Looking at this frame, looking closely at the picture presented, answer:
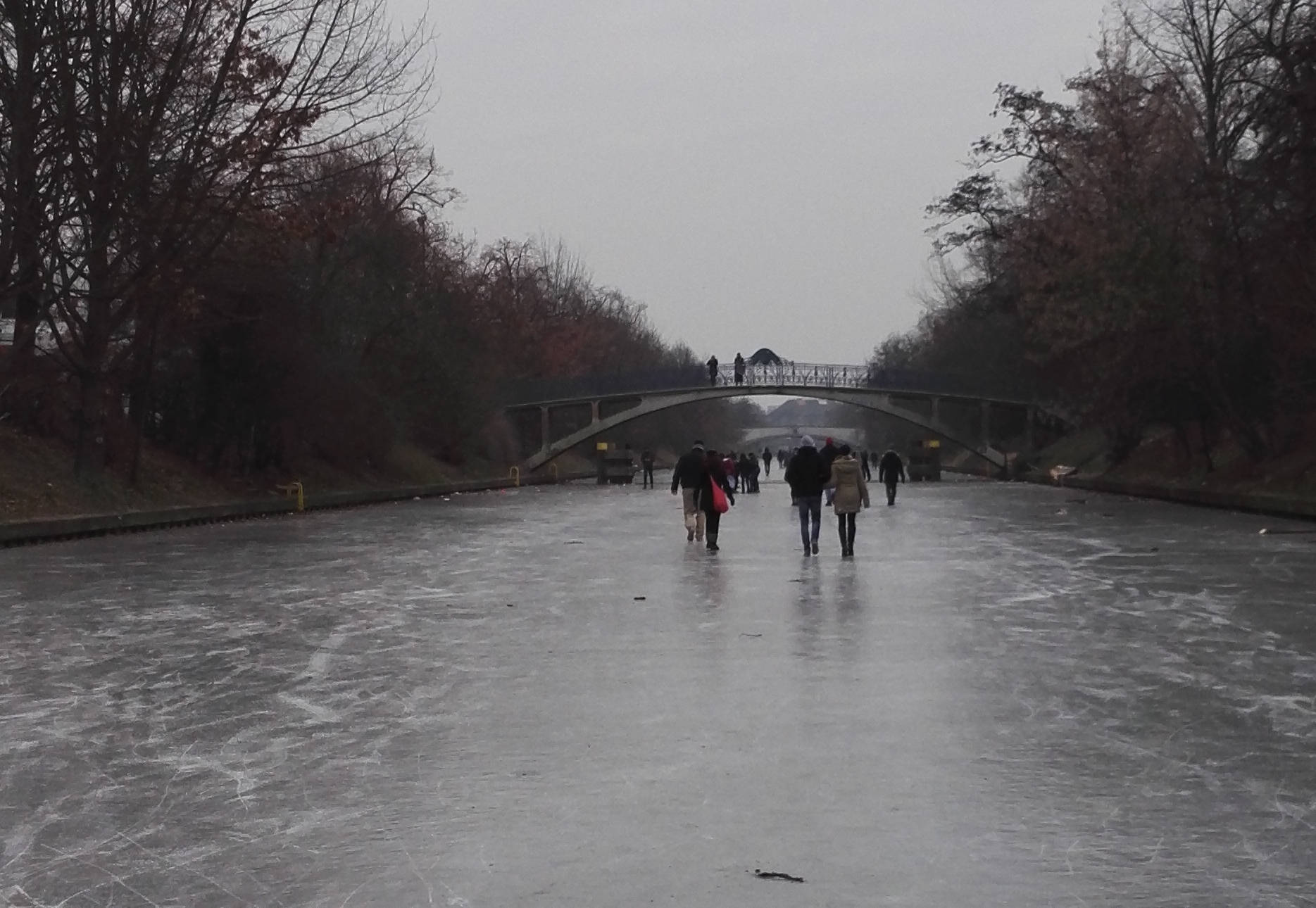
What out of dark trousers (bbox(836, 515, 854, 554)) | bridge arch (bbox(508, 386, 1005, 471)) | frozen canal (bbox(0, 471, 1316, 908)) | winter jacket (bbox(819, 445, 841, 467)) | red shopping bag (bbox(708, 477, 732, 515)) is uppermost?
bridge arch (bbox(508, 386, 1005, 471))

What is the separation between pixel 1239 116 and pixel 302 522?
31.0 m

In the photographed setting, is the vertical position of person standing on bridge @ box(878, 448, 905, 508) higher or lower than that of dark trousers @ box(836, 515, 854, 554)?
higher

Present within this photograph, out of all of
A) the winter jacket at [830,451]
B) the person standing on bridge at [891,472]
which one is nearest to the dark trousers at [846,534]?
the winter jacket at [830,451]

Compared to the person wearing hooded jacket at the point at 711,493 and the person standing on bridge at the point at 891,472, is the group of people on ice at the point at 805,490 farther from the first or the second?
the person standing on bridge at the point at 891,472

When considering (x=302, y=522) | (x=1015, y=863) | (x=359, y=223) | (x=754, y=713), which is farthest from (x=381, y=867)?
(x=359, y=223)

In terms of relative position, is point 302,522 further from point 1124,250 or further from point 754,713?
point 754,713

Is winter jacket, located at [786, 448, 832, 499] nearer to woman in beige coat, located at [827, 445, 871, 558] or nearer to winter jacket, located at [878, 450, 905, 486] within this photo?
woman in beige coat, located at [827, 445, 871, 558]

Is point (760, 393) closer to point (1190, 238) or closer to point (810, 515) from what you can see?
point (1190, 238)

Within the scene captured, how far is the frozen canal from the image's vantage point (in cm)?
618

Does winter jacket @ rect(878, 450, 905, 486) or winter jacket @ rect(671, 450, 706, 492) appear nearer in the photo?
winter jacket @ rect(671, 450, 706, 492)

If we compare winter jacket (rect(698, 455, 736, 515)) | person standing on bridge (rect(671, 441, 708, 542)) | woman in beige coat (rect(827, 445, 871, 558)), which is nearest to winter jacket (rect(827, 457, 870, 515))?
woman in beige coat (rect(827, 445, 871, 558))

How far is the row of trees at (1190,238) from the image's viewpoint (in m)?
36.0

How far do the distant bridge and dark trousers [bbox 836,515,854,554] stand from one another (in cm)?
6484

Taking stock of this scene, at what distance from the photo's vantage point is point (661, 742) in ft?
29.0
